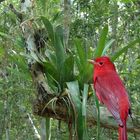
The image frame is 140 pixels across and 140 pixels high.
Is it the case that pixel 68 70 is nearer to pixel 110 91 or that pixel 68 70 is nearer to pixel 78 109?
pixel 78 109

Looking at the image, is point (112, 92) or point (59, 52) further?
point (59, 52)

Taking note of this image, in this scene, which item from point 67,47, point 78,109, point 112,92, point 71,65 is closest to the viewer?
point 112,92

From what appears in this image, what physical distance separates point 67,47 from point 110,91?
1.02 metres

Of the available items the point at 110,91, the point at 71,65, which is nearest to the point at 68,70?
the point at 71,65

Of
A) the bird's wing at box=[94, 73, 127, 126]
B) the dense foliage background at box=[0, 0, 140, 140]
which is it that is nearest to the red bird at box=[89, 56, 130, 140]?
the bird's wing at box=[94, 73, 127, 126]

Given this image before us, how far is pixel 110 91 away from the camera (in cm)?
180

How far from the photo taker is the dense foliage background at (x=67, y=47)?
243 cm

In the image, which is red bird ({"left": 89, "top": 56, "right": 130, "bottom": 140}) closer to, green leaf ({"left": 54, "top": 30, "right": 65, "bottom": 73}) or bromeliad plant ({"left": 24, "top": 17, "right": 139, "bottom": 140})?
bromeliad plant ({"left": 24, "top": 17, "right": 139, "bottom": 140})

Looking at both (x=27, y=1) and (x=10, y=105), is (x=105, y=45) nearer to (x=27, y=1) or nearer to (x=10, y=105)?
(x=27, y=1)

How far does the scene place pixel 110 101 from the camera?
178 cm

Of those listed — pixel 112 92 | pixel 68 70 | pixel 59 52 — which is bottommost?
pixel 112 92

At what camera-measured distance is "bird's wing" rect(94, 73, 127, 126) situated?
174 centimetres

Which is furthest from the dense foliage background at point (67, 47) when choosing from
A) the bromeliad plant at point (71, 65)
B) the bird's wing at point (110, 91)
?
the bird's wing at point (110, 91)

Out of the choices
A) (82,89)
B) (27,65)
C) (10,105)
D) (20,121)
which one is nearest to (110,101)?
(82,89)
